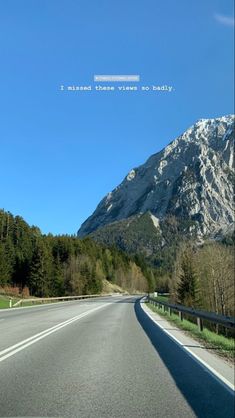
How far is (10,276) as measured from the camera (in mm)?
112812

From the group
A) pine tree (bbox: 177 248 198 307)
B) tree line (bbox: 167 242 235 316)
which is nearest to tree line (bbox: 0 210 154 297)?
tree line (bbox: 167 242 235 316)

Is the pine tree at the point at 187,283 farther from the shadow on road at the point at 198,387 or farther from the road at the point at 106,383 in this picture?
the shadow on road at the point at 198,387

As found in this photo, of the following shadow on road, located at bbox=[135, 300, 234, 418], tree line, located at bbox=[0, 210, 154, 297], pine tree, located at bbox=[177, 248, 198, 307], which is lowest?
shadow on road, located at bbox=[135, 300, 234, 418]

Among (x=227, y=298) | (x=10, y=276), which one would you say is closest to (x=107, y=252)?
(x=10, y=276)

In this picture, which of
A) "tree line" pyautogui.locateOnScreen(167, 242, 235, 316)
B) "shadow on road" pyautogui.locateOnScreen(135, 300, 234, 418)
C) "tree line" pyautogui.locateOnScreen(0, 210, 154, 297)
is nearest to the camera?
"shadow on road" pyautogui.locateOnScreen(135, 300, 234, 418)

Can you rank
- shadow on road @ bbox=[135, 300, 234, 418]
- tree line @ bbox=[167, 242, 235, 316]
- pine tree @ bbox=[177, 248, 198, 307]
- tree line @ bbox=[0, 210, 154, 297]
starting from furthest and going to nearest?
tree line @ bbox=[0, 210, 154, 297], pine tree @ bbox=[177, 248, 198, 307], tree line @ bbox=[167, 242, 235, 316], shadow on road @ bbox=[135, 300, 234, 418]

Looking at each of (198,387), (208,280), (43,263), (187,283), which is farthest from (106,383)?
(43,263)

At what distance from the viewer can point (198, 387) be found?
8.98 metres

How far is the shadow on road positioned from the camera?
725 cm

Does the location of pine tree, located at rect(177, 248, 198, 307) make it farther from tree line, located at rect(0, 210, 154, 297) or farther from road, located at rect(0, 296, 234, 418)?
road, located at rect(0, 296, 234, 418)

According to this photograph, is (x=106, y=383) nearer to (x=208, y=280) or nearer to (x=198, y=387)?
(x=198, y=387)

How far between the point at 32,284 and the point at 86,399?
99.0 meters

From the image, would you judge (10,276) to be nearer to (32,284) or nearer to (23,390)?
(32,284)

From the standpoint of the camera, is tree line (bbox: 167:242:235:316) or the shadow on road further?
tree line (bbox: 167:242:235:316)
